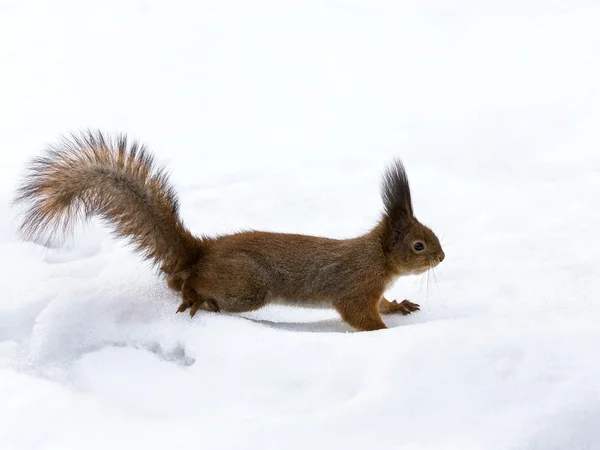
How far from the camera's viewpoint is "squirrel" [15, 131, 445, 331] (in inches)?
140

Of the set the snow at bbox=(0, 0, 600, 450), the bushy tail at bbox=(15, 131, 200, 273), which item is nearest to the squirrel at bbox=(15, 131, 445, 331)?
the bushy tail at bbox=(15, 131, 200, 273)

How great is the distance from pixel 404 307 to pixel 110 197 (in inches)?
56.4

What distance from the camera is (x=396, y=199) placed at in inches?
154

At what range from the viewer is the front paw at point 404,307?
3.97 metres

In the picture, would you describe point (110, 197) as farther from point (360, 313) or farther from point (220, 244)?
point (360, 313)

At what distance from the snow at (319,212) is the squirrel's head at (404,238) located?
0.22 m

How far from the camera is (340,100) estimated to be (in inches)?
Answer: 269

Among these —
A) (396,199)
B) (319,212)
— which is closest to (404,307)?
(396,199)

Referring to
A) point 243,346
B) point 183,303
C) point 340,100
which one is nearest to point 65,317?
point 183,303

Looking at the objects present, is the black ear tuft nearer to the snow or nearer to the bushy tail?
the snow

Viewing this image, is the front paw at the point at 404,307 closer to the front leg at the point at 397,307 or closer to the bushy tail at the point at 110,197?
the front leg at the point at 397,307

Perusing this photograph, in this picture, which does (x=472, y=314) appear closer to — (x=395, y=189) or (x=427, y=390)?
(x=395, y=189)

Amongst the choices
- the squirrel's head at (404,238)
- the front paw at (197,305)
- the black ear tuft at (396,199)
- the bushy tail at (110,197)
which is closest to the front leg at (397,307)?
the squirrel's head at (404,238)

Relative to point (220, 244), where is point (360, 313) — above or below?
below
